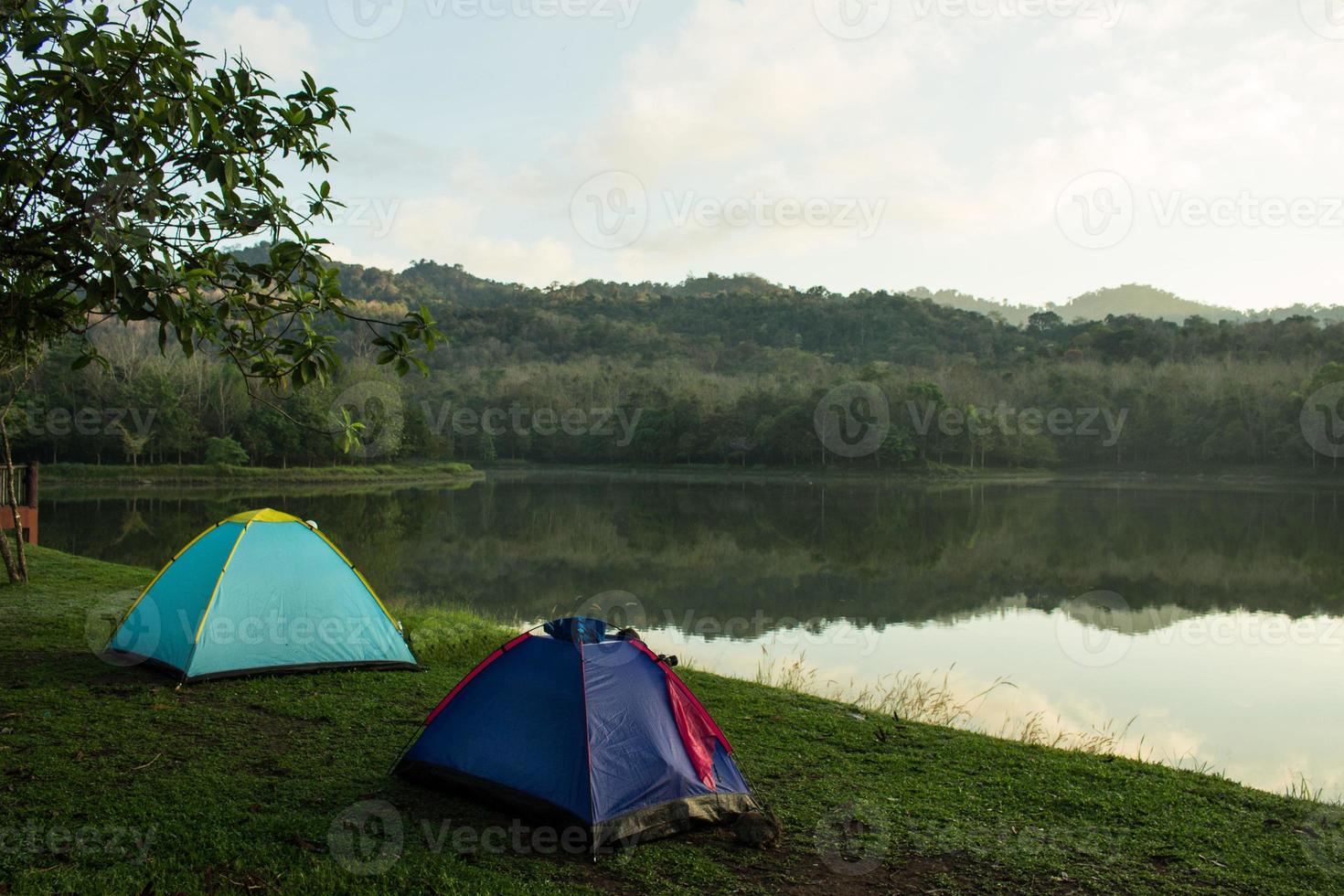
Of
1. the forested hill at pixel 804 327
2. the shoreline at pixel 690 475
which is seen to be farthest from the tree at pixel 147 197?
the forested hill at pixel 804 327

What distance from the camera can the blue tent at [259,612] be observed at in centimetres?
731

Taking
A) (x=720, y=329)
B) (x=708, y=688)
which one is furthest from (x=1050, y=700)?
(x=720, y=329)

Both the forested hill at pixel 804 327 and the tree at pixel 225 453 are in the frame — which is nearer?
the tree at pixel 225 453

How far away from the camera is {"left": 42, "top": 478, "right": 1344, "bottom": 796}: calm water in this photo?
973 centimetres

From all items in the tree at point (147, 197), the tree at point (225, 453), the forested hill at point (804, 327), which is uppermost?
the forested hill at point (804, 327)

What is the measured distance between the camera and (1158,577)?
1822cm

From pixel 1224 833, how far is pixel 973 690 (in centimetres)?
519

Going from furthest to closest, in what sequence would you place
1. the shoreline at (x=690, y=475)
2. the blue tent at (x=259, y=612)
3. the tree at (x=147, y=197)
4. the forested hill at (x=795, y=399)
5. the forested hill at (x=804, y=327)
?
the forested hill at (x=804, y=327) → the forested hill at (x=795, y=399) → the shoreline at (x=690, y=475) → the blue tent at (x=259, y=612) → the tree at (x=147, y=197)

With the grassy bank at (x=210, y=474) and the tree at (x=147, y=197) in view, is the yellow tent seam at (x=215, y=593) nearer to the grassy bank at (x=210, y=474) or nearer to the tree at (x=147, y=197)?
the tree at (x=147, y=197)

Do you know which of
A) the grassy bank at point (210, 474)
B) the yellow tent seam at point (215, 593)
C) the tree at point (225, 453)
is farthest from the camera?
the tree at point (225, 453)

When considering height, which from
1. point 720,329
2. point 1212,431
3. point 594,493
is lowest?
point 594,493

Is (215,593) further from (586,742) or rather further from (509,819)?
(586,742)

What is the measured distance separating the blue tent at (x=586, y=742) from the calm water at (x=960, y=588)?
4.65 meters

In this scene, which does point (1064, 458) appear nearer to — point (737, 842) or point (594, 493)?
point (594, 493)
